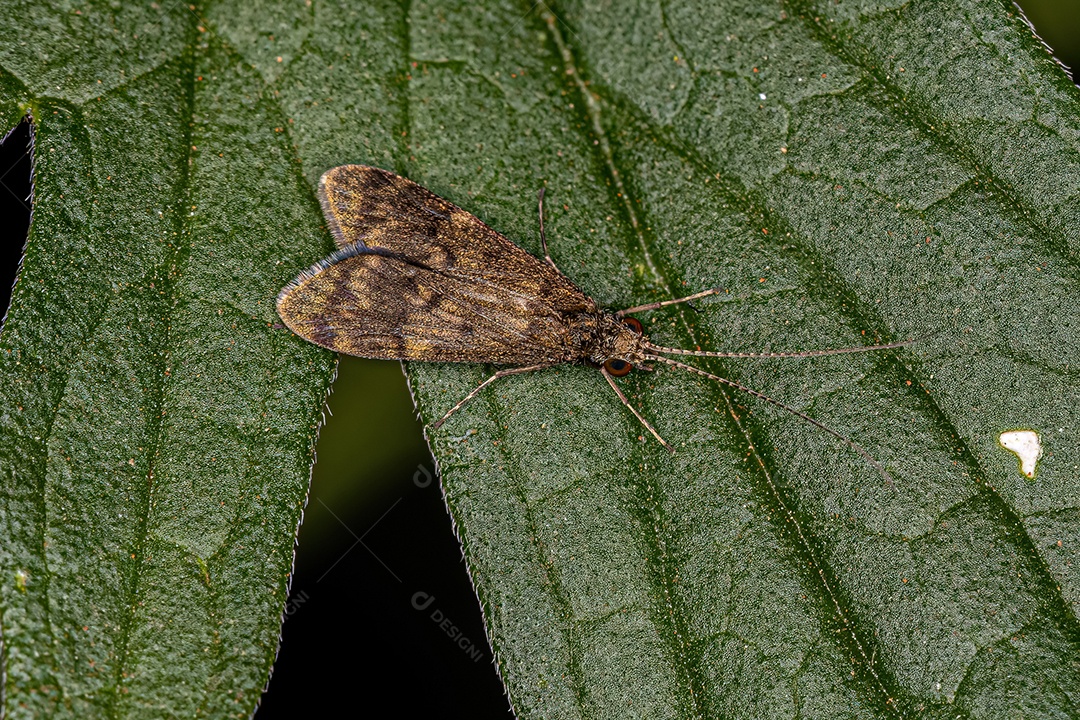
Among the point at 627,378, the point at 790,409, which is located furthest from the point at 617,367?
the point at 790,409

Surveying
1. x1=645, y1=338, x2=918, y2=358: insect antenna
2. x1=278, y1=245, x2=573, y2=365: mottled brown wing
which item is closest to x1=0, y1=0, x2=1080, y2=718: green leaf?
x1=645, y1=338, x2=918, y2=358: insect antenna

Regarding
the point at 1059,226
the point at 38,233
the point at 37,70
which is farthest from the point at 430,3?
the point at 1059,226

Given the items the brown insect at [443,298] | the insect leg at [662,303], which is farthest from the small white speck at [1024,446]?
the insect leg at [662,303]

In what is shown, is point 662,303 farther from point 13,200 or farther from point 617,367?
point 13,200

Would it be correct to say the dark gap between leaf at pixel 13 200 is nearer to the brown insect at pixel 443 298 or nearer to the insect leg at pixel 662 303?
the brown insect at pixel 443 298

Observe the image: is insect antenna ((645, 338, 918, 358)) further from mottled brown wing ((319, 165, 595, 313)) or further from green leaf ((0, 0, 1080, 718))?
mottled brown wing ((319, 165, 595, 313))
